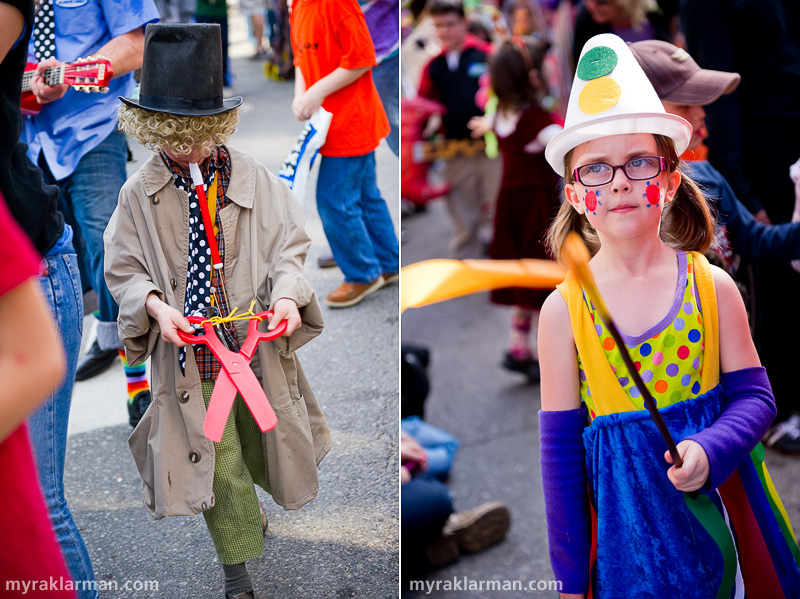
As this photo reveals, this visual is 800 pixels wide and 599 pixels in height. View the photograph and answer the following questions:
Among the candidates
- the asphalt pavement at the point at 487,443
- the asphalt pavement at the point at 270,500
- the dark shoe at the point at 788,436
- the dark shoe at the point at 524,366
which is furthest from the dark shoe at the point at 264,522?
the dark shoe at the point at 524,366

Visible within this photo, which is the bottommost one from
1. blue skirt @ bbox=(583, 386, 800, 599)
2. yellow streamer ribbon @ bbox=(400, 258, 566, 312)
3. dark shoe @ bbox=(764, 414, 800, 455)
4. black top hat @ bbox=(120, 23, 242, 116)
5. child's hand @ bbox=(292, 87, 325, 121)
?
dark shoe @ bbox=(764, 414, 800, 455)

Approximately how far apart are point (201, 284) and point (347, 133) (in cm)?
81

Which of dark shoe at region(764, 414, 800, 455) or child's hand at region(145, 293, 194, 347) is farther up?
child's hand at region(145, 293, 194, 347)

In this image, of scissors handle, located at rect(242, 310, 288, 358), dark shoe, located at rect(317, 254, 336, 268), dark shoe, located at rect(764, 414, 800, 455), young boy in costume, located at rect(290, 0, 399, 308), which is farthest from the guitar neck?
dark shoe, located at rect(764, 414, 800, 455)

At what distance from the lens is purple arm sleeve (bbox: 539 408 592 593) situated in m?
1.66

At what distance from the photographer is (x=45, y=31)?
2.14 metres

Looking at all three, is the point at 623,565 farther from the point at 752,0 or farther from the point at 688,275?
the point at 752,0

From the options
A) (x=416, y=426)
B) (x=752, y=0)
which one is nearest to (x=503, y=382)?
(x=416, y=426)

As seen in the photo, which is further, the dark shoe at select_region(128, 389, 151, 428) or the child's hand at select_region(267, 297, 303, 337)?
the dark shoe at select_region(128, 389, 151, 428)

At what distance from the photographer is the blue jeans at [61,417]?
74.4 inches

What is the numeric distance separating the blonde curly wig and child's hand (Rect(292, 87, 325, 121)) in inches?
17.1

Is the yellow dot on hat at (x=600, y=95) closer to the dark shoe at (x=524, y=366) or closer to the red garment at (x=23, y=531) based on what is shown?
the red garment at (x=23, y=531)

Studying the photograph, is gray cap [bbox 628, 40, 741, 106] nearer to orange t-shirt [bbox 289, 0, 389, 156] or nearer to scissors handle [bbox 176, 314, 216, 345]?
orange t-shirt [bbox 289, 0, 389, 156]

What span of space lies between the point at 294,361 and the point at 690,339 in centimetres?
96
